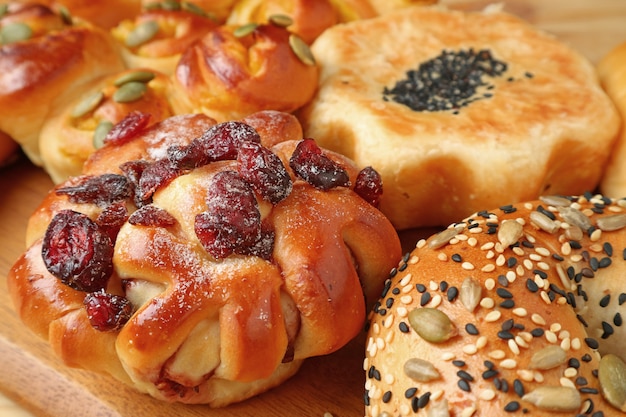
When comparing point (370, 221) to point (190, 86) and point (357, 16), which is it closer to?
point (190, 86)

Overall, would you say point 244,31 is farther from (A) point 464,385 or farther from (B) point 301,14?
(A) point 464,385

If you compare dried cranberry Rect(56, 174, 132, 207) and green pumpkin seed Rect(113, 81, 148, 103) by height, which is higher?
dried cranberry Rect(56, 174, 132, 207)

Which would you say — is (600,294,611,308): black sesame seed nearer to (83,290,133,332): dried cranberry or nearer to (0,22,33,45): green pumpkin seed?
(83,290,133,332): dried cranberry

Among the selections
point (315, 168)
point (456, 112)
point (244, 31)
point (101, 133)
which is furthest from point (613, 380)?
point (101, 133)

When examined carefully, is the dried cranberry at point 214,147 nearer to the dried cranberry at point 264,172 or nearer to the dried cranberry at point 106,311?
the dried cranberry at point 264,172

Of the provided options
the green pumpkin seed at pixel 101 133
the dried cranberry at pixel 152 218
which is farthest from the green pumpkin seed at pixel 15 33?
the dried cranberry at pixel 152 218

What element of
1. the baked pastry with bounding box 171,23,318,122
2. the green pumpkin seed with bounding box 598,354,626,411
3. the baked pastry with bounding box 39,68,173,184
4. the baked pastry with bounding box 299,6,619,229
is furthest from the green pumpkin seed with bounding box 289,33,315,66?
the green pumpkin seed with bounding box 598,354,626,411
